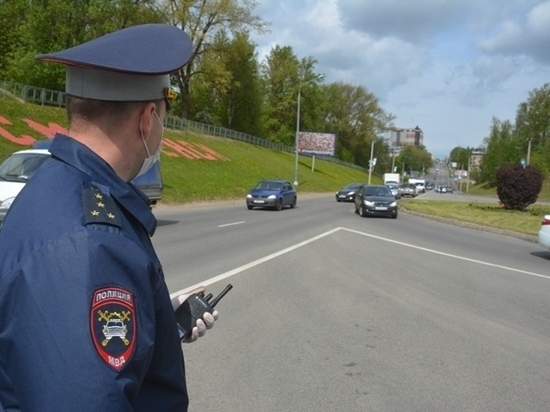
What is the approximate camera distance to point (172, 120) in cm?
5434

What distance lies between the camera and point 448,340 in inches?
259

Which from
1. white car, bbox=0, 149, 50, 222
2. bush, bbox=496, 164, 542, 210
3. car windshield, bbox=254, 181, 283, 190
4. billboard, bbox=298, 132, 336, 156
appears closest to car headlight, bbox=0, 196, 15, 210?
white car, bbox=0, 149, 50, 222

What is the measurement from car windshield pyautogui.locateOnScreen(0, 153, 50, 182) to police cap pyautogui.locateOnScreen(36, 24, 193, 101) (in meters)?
11.9

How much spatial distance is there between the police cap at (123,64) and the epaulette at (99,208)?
0.28 metres

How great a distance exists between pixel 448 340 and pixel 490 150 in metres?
102

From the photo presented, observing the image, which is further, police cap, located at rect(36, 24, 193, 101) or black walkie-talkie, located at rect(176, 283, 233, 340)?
black walkie-talkie, located at rect(176, 283, 233, 340)

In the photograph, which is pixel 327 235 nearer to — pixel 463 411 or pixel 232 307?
pixel 232 307

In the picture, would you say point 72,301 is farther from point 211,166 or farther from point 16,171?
point 211,166

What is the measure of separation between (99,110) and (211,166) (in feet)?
151

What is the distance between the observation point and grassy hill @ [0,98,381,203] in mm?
33250

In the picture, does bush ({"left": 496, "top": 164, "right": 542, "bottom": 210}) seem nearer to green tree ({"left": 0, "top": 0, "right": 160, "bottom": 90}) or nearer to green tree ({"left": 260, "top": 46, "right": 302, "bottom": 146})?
green tree ({"left": 0, "top": 0, "right": 160, "bottom": 90})

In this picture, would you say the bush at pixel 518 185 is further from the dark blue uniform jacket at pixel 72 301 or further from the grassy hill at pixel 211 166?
the dark blue uniform jacket at pixel 72 301

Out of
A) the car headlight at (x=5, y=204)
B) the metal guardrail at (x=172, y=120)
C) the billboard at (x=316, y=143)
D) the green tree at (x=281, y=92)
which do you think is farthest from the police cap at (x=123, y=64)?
the green tree at (x=281, y=92)

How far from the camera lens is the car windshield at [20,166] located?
42.2ft
